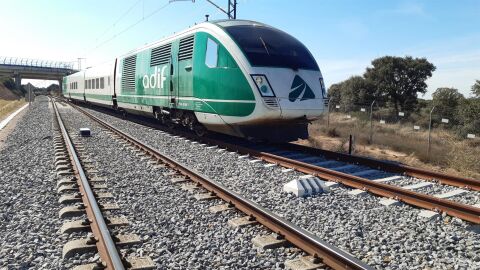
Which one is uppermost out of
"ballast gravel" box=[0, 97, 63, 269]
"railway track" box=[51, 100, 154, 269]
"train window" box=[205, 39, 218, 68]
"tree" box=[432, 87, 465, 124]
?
"train window" box=[205, 39, 218, 68]

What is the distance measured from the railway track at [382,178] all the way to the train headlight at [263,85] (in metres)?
1.40

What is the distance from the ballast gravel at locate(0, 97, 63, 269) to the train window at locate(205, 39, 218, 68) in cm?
439

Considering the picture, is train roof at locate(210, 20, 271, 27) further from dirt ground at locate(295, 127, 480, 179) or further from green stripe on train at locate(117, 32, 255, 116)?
dirt ground at locate(295, 127, 480, 179)

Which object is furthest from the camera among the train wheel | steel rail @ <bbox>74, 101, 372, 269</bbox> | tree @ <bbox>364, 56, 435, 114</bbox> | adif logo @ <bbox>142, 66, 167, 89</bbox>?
tree @ <bbox>364, 56, 435, 114</bbox>

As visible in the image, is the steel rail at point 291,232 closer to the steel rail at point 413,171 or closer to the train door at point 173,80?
the steel rail at point 413,171

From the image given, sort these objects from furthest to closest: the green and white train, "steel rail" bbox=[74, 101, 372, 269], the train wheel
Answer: the train wheel → the green and white train → "steel rail" bbox=[74, 101, 372, 269]

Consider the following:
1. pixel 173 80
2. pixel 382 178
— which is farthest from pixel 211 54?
pixel 382 178

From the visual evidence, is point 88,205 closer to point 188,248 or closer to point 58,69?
point 188,248

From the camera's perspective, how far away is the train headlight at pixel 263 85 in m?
9.55

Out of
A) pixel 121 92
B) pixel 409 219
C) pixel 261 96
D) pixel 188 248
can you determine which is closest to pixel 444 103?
pixel 121 92

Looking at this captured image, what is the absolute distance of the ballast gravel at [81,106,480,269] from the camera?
13.7 feet

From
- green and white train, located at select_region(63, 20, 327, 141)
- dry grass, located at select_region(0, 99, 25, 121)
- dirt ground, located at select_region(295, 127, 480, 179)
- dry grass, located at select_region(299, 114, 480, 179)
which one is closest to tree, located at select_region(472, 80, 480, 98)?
dry grass, located at select_region(299, 114, 480, 179)

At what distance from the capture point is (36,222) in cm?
523

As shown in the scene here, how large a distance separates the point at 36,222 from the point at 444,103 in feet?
97.7
